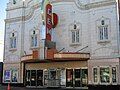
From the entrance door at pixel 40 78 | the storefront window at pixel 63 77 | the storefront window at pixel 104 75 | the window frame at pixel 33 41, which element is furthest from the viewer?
the window frame at pixel 33 41

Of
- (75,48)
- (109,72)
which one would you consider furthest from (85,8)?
(109,72)

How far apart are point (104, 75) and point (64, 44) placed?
5979 mm

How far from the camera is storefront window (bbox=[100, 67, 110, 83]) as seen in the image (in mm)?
29684

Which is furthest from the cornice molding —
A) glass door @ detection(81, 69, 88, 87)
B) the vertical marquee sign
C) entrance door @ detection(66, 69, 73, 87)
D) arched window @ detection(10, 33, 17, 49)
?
entrance door @ detection(66, 69, 73, 87)

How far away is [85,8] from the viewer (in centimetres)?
3244

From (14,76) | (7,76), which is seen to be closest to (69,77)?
(14,76)

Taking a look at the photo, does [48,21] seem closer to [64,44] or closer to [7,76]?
[64,44]

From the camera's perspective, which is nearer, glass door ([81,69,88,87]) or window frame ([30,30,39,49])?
glass door ([81,69,88,87])

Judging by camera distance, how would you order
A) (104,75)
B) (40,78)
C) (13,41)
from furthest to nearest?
(13,41) → (40,78) → (104,75)

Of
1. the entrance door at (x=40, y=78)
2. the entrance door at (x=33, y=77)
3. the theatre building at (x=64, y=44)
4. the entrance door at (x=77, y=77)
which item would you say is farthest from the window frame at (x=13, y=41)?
the entrance door at (x=77, y=77)

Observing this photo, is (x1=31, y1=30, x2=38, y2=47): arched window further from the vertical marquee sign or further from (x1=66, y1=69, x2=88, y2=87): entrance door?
(x1=66, y1=69, x2=88, y2=87): entrance door

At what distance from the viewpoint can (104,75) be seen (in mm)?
29969

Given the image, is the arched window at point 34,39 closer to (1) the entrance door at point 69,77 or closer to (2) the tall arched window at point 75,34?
(2) the tall arched window at point 75,34

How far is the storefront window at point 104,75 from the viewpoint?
1169 inches
